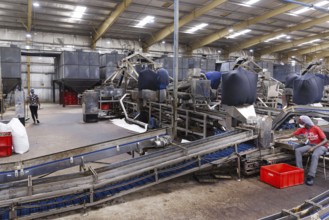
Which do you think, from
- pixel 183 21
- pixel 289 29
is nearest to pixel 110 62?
pixel 183 21

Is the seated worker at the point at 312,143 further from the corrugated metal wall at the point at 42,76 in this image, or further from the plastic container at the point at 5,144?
the corrugated metal wall at the point at 42,76

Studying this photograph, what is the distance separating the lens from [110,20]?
594 inches

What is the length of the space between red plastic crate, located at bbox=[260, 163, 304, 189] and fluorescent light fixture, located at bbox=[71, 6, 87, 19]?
1293 cm

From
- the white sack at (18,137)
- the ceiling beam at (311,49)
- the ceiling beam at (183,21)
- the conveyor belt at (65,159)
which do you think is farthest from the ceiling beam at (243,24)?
the white sack at (18,137)

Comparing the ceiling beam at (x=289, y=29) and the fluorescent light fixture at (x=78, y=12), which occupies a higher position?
the fluorescent light fixture at (x=78, y=12)

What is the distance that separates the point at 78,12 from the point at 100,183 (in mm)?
13582

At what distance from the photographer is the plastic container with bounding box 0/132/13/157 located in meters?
5.57

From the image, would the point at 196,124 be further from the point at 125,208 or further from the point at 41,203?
the point at 41,203

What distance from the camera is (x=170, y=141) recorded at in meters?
4.50

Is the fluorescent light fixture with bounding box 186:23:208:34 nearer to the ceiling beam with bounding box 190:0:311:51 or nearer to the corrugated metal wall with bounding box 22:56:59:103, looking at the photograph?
the ceiling beam with bounding box 190:0:311:51

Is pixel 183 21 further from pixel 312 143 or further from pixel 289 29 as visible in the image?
pixel 312 143

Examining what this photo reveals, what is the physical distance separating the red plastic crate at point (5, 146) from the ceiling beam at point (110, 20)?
9062 millimetres

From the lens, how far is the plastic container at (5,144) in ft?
18.3

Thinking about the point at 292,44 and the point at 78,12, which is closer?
the point at 78,12
